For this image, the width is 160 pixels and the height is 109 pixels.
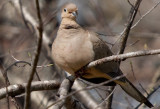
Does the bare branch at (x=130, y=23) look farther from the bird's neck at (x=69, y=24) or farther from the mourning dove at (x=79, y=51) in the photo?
the bird's neck at (x=69, y=24)

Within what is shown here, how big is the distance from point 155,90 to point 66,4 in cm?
134

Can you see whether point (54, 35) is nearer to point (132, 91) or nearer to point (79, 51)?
point (132, 91)

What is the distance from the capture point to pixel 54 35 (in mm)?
6148

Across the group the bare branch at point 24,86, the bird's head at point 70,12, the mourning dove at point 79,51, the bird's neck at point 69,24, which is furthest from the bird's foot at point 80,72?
the bird's head at point 70,12

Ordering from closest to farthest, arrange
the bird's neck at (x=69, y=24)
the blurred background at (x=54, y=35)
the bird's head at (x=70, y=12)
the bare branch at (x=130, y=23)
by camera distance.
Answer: the bare branch at (x=130, y=23)
the bird's neck at (x=69, y=24)
the bird's head at (x=70, y=12)
the blurred background at (x=54, y=35)

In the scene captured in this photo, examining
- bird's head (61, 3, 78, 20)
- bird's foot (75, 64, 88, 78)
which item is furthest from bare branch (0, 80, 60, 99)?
bird's head (61, 3, 78, 20)

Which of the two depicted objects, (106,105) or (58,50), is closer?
(58,50)

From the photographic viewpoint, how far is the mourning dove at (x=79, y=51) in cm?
361

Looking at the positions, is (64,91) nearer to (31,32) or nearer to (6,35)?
(31,32)

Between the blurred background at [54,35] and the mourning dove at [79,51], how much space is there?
0.40 meters

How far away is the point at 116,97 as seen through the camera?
18.9ft

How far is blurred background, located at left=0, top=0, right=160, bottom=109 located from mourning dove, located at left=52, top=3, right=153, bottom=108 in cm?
40

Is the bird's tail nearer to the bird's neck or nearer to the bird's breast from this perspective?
the bird's breast

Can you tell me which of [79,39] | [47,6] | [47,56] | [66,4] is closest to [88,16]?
[47,6]
